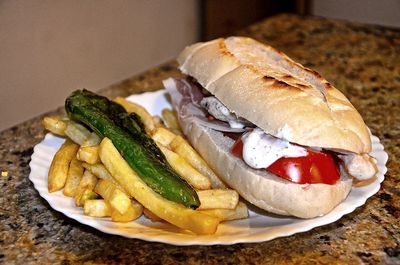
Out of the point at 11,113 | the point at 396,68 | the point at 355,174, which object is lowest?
the point at 11,113

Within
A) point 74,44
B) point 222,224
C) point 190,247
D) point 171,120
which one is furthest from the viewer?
point 74,44

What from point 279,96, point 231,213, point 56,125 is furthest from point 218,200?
point 56,125

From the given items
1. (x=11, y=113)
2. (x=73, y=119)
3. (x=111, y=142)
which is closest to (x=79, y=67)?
(x=11, y=113)

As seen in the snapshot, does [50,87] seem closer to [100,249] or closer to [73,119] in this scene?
[73,119]

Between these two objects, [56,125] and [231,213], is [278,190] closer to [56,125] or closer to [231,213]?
[231,213]

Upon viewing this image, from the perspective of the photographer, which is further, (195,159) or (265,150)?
(195,159)
